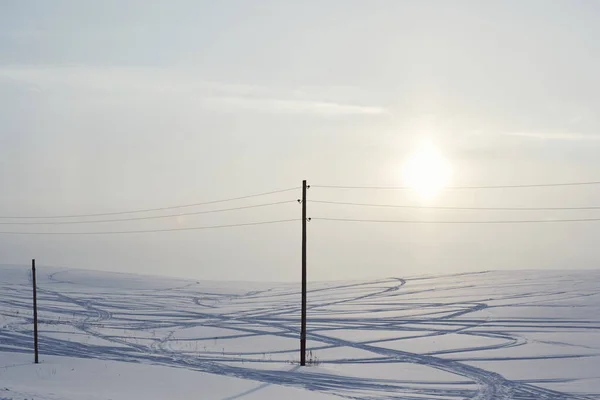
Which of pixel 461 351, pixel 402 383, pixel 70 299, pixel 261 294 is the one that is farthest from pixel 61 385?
pixel 261 294

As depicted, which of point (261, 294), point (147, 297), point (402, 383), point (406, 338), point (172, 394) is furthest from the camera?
point (261, 294)

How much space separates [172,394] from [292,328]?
71.1ft

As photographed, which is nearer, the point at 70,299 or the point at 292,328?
the point at 292,328

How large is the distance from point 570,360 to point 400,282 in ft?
147

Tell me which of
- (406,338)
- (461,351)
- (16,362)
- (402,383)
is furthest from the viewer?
(406,338)

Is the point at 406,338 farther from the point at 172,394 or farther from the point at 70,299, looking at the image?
the point at 70,299

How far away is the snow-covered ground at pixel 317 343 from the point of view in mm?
26078

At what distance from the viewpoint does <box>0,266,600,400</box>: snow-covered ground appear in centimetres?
2608

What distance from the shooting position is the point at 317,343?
126 ft

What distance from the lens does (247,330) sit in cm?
4403

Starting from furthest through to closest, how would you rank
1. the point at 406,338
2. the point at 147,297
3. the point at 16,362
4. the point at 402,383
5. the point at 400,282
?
the point at 400,282
the point at 147,297
the point at 406,338
the point at 16,362
the point at 402,383

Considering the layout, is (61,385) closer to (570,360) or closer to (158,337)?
(158,337)

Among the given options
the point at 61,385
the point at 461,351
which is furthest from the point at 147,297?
the point at 61,385

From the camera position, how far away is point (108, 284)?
80.3 metres
